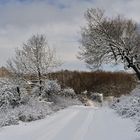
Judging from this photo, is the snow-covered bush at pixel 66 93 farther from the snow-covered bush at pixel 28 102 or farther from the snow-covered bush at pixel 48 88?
the snow-covered bush at pixel 48 88

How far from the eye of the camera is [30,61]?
41.7 metres

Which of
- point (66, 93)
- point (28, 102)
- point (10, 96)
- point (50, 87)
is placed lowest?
point (66, 93)

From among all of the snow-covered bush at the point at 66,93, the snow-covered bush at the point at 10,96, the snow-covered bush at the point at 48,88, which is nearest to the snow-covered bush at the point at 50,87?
the snow-covered bush at the point at 48,88

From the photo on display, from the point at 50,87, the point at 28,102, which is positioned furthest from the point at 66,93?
the point at 28,102

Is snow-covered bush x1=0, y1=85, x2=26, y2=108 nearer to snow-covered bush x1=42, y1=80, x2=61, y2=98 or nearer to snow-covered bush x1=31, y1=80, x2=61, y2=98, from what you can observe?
snow-covered bush x1=31, y1=80, x2=61, y2=98

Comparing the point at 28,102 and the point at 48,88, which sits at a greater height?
the point at 48,88

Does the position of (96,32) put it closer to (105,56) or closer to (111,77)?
(105,56)

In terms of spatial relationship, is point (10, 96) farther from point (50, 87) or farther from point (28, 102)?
point (50, 87)

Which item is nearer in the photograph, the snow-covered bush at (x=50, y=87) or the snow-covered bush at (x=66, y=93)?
the snow-covered bush at (x=50, y=87)

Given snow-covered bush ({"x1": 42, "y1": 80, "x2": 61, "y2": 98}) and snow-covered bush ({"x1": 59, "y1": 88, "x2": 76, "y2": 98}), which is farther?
snow-covered bush ({"x1": 59, "y1": 88, "x2": 76, "y2": 98})

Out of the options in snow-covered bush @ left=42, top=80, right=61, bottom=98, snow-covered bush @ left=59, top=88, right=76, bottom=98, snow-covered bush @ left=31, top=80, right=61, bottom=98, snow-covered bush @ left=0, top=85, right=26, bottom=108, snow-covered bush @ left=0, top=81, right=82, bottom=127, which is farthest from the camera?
snow-covered bush @ left=59, top=88, right=76, bottom=98

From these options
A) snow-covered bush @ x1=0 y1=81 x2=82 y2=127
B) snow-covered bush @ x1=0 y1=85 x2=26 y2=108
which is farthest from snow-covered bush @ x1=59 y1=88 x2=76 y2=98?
snow-covered bush @ x1=0 y1=85 x2=26 y2=108

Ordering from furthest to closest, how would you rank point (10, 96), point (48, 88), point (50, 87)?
point (50, 87) < point (48, 88) < point (10, 96)

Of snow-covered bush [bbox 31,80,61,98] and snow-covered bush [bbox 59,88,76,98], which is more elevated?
snow-covered bush [bbox 31,80,61,98]
